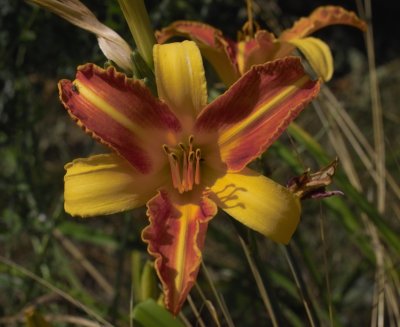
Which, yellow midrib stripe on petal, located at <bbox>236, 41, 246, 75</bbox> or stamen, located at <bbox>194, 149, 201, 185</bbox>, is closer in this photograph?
stamen, located at <bbox>194, 149, 201, 185</bbox>

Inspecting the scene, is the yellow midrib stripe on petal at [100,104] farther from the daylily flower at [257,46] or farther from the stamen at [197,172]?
the daylily flower at [257,46]

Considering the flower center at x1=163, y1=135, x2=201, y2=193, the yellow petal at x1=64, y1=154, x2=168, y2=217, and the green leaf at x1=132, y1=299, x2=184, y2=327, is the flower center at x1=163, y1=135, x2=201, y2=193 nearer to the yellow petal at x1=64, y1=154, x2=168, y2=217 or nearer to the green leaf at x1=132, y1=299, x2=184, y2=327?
the yellow petal at x1=64, y1=154, x2=168, y2=217

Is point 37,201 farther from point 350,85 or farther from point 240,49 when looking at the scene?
point 350,85

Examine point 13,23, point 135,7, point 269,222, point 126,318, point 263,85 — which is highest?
point 13,23

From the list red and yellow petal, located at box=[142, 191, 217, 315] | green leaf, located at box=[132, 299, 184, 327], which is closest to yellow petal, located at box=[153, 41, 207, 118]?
red and yellow petal, located at box=[142, 191, 217, 315]

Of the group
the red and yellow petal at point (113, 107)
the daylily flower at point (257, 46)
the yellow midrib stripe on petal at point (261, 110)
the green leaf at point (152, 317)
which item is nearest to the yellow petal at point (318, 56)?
the daylily flower at point (257, 46)

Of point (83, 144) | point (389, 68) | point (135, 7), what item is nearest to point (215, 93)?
point (135, 7)
